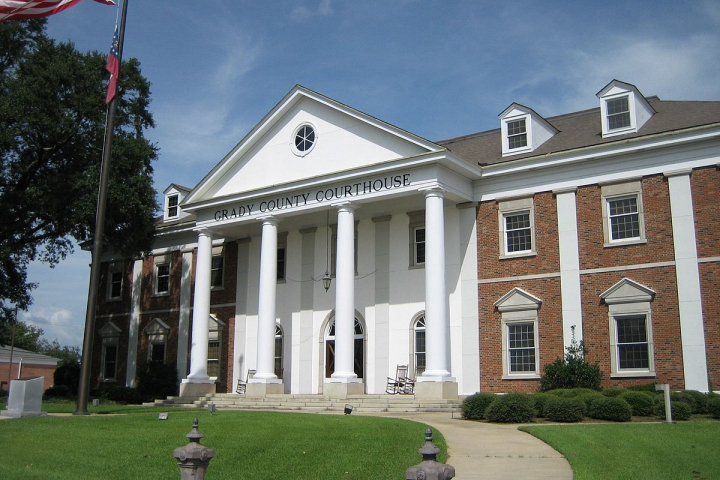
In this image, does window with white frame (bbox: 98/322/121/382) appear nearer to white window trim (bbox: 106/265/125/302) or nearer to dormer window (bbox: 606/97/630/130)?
white window trim (bbox: 106/265/125/302)

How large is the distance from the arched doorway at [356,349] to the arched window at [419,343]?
2.53 meters

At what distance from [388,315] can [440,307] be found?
483 cm

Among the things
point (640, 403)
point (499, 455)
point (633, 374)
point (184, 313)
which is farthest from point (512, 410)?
point (184, 313)

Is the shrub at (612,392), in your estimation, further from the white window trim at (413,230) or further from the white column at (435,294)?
the white window trim at (413,230)

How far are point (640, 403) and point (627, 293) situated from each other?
6224mm

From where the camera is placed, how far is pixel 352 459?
1323 centimetres

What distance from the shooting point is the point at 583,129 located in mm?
29641

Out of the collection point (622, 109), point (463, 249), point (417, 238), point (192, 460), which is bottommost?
point (192, 460)

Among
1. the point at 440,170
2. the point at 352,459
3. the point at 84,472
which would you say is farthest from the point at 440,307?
the point at 84,472

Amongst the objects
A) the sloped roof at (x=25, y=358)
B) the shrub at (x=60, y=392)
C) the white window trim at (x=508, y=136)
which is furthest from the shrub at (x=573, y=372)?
the sloped roof at (x=25, y=358)

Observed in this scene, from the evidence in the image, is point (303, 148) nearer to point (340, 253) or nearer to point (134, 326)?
point (340, 253)

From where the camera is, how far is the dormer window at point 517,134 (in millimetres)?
29922

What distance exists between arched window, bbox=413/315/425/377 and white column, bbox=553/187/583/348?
235 inches

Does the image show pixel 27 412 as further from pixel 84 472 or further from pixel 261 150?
pixel 261 150
